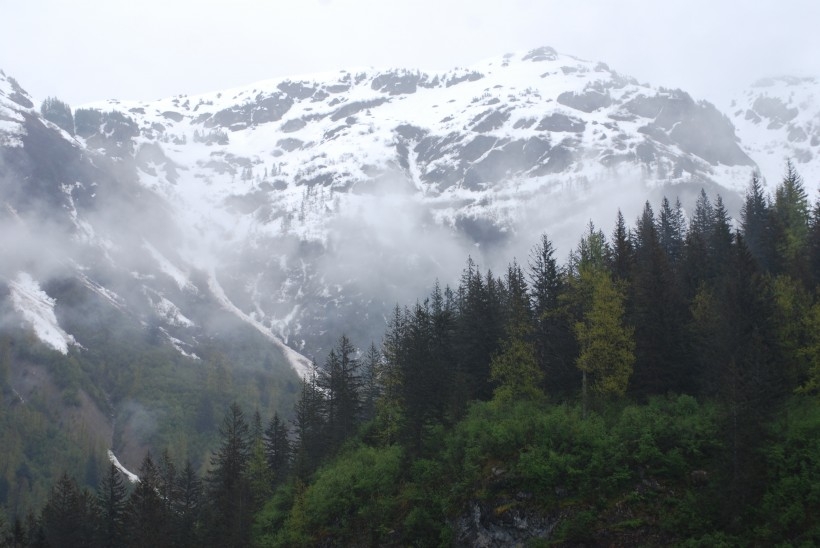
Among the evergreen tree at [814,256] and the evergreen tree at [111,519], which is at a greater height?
the evergreen tree at [814,256]

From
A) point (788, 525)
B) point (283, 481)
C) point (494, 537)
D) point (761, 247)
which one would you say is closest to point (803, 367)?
point (788, 525)

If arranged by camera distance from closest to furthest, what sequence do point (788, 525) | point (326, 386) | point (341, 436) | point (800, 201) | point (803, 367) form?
point (788, 525)
point (803, 367)
point (341, 436)
point (326, 386)
point (800, 201)

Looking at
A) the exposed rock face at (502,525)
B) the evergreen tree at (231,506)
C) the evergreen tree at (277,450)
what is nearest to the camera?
the exposed rock face at (502,525)

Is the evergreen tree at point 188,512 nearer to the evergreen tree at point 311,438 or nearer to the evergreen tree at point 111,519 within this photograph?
the evergreen tree at point 111,519

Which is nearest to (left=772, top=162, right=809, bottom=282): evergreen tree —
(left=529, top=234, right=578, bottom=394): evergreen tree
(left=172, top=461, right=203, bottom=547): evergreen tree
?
(left=529, top=234, right=578, bottom=394): evergreen tree

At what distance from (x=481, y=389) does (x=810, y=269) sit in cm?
2720

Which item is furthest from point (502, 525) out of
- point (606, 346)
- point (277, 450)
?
point (277, 450)

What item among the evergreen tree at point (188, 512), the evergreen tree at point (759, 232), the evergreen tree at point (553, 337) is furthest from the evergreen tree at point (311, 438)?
the evergreen tree at point (759, 232)

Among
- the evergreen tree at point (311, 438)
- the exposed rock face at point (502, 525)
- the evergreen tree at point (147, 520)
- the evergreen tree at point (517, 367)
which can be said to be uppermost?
the evergreen tree at point (517, 367)

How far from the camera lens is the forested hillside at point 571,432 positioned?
120 ft

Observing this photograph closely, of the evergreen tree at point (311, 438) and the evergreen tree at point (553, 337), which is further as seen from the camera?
the evergreen tree at point (311, 438)

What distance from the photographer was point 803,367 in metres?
45.7

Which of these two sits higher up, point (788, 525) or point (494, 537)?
point (788, 525)

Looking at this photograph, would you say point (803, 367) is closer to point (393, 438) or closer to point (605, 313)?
point (605, 313)
